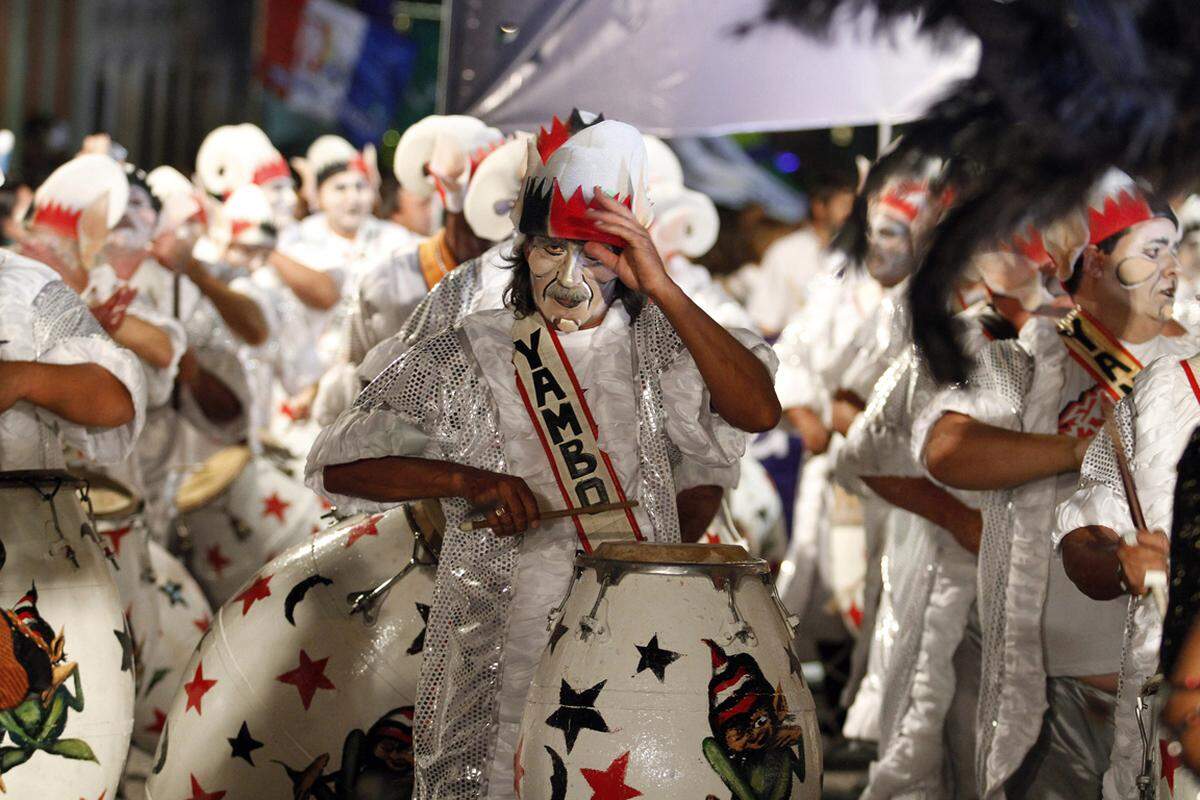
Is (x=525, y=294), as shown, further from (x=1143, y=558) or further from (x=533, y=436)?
(x=1143, y=558)

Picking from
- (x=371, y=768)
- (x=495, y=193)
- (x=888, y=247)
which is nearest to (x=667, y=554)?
(x=371, y=768)

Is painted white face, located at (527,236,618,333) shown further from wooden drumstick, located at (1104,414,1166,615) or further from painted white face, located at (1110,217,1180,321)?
painted white face, located at (1110,217,1180,321)

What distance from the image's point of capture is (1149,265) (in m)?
5.18

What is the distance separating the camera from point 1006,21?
11.6ft

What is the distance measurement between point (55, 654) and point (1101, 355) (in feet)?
8.94

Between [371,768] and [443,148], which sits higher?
[443,148]

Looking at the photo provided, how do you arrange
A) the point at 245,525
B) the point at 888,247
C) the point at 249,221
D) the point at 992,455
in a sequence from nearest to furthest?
the point at 992,455 → the point at 888,247 → the point at 245,525 → the point at 249,221

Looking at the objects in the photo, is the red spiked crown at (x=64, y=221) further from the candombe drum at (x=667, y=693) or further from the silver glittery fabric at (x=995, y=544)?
the candombe drum at (x=667, y=693)

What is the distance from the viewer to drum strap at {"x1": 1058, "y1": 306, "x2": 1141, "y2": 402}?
5.23m


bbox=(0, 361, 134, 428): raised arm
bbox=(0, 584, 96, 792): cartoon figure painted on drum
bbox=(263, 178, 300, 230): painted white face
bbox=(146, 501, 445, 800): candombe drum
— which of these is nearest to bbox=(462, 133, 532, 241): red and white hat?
bbox=(146, 501, 445, 800): candombe drum

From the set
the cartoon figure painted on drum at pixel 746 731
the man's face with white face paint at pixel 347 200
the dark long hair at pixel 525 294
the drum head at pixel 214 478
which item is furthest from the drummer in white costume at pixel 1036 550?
the man's face with white face paint at pixel 347 200

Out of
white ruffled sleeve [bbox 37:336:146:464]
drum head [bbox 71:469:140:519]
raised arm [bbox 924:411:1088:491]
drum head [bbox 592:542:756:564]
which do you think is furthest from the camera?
drum head [bbox 71:469:140:519]

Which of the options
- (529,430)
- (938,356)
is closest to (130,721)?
(529,430)

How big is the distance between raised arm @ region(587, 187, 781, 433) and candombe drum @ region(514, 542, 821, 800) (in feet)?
1.47
